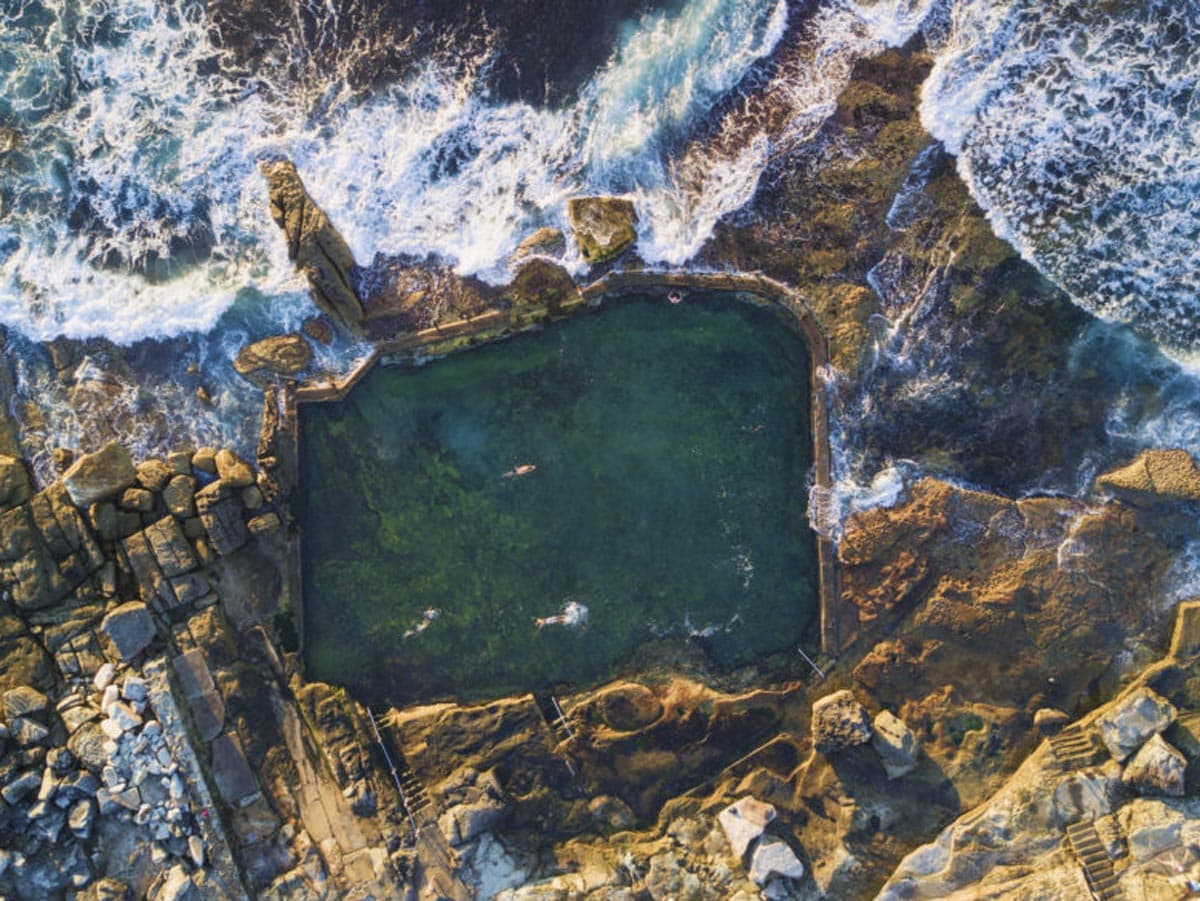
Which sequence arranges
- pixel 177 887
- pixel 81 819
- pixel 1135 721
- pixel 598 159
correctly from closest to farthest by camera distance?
pixel 1135 721, pixel 81 819, pixel 177 887, pixel 598 159

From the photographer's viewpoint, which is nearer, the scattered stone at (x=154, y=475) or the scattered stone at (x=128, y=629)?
the scattered stone at (x=128, y=629)

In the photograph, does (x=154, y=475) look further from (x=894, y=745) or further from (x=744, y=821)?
(x=894, y=745)

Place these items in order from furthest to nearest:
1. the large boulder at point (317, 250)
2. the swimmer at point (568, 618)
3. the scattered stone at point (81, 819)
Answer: the swimmer at point (568, 618), the large boulder at point (317, 250), the scattered stone at point (81, 819)

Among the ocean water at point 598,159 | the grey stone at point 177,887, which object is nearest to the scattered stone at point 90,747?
the grey stone at point 177,887

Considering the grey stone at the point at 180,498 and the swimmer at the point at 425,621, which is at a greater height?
the grey stone at the point at 180,498

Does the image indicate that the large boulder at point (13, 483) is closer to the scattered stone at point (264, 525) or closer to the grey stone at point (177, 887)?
the scattered stone at point (264, 525)

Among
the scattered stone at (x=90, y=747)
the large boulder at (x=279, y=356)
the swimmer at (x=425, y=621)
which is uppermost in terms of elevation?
the large boulder at (x=279, y=356)

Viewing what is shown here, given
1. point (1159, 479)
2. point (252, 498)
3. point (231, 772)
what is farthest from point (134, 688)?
point (1159, 479)
